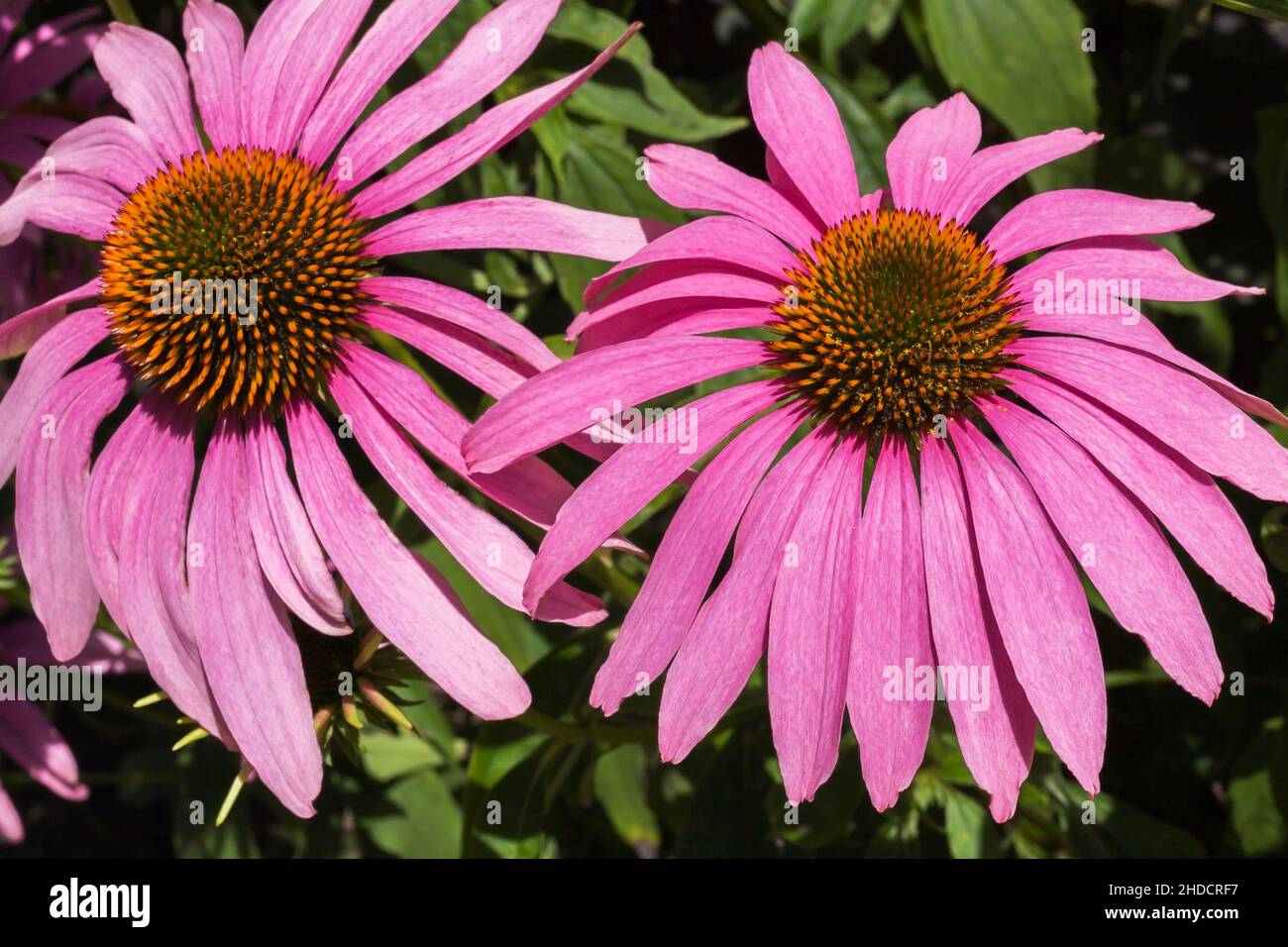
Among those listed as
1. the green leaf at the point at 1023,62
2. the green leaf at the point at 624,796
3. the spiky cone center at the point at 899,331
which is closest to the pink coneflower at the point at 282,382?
the spiky cone center at the point at 899,331

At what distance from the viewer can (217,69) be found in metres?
1.57

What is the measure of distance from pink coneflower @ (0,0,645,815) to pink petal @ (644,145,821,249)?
2.8 inches

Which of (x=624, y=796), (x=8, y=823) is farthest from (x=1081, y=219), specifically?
(x=8, y=823)

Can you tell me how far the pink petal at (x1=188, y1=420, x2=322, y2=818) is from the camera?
1.29 m

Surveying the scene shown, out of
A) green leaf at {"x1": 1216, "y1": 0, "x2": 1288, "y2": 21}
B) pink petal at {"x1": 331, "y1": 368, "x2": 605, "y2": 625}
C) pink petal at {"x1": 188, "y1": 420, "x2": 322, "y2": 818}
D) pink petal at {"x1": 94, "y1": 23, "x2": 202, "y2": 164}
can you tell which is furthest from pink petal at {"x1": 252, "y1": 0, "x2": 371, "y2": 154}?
green leaf at {"x1": 1216, "y1": 0, "x2": 1288, "y2": 21}

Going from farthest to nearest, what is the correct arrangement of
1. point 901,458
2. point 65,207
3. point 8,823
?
point 8,823 → point 65,207 → point 901,458

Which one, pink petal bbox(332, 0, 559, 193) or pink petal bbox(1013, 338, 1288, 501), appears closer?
pink petal bbox(1013, 338, 1288, 501)

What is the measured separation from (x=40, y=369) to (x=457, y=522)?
564 millimetres

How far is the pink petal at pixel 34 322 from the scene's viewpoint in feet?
4.73

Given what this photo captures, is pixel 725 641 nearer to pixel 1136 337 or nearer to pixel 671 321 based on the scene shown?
pixel 671 321

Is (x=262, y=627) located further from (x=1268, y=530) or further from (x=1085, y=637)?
(x=1268, y=530)

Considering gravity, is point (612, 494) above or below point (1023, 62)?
below

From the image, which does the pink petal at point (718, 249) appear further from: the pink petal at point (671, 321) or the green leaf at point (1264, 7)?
the green leaf at point (1264, 7)

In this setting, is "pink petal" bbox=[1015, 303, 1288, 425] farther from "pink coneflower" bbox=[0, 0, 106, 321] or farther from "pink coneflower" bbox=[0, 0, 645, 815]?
"pink coneflower" bbox=[0, 0, 106, 321]
